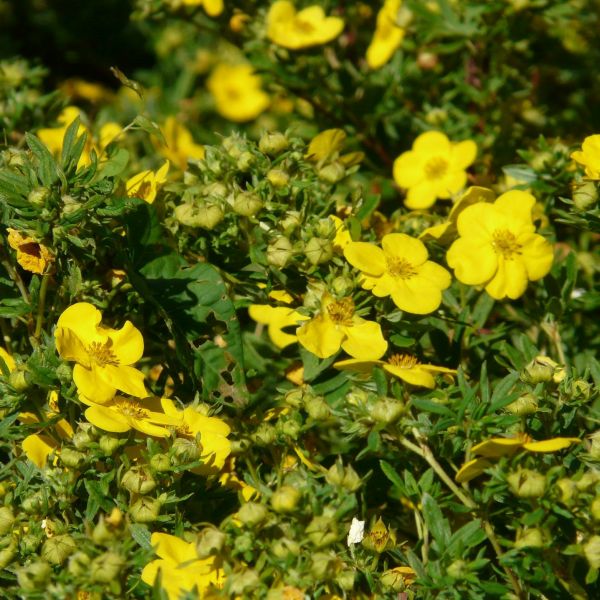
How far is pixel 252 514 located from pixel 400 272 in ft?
1.91

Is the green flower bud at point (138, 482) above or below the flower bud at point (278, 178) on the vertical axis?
below

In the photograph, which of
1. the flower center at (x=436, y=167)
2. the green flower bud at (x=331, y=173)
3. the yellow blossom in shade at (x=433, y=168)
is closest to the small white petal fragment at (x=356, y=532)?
the green flower bud at (x=331, y=173)

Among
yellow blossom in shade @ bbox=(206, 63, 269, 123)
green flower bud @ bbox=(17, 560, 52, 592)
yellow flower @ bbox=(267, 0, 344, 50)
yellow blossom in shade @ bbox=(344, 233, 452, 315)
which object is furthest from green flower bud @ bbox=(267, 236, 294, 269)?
yellow blossom in shade @ bbox=(206, 63, 269, 123)

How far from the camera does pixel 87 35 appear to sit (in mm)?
4465

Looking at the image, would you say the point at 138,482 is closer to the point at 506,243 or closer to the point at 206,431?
the point at 206,431

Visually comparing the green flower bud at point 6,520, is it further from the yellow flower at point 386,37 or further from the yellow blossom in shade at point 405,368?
the yellow flower at point 386,37

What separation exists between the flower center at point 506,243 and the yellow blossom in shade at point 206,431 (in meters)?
0.70

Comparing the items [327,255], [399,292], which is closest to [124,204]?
[327,255]

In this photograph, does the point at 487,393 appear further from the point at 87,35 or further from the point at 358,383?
the point at 87,35

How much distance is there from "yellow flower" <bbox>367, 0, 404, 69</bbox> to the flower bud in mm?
1234

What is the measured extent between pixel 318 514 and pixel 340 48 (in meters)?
2.02

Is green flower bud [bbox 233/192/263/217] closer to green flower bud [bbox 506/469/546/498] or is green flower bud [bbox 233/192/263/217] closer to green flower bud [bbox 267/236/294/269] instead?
green flower bud [bbox 267/236/294/269]

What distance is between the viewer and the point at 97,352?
72.3 inches

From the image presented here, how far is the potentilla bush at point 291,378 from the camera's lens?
5.42 ft
